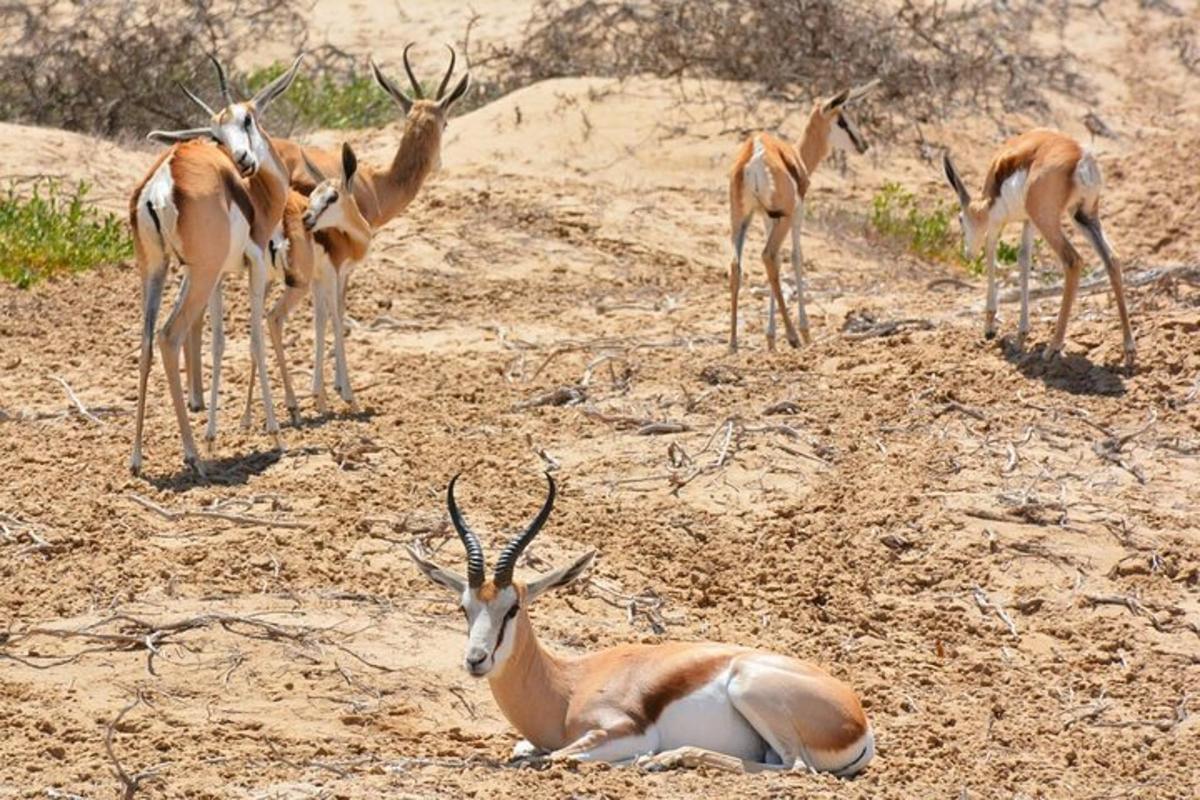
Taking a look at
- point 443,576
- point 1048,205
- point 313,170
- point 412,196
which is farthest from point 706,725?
point 412,196

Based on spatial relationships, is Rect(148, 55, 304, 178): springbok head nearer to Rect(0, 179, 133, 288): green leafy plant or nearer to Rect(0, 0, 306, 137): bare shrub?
Rect(0, 179, 133, 288): green leafy plant

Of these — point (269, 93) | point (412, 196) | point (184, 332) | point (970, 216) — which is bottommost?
point (184, 332)

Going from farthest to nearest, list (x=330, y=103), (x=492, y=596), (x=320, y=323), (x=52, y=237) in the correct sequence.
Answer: (x=330, y=103)
(x=52, y=237)
(x=320, y=323)
(x=492, y=596)

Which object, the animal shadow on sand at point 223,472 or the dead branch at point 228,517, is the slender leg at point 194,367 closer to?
the animal shadow on sand at point 223,472

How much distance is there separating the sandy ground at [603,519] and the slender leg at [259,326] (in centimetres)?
20

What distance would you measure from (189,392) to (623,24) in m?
10.6

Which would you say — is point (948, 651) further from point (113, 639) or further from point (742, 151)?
point (742, 151)

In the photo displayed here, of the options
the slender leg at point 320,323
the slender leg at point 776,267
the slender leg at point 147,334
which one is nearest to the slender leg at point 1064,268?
the slender leg at point 776,267

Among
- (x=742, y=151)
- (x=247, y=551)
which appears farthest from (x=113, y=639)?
(x=742, y=151)

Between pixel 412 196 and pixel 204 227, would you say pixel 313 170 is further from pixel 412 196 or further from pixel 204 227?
pixel 204 227

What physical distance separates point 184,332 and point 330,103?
386 inches

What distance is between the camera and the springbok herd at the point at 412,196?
7.49 metres

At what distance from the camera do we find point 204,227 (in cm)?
1131

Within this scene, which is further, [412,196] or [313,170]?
[412,196]
